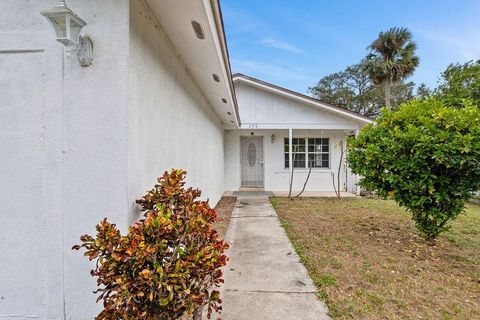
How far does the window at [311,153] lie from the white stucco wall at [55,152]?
→ 10941mm

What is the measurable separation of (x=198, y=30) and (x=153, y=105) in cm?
101

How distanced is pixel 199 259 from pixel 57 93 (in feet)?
5.97

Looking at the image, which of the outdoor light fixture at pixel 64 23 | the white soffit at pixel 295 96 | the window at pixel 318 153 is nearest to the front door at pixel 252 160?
the window at pixel 318 153

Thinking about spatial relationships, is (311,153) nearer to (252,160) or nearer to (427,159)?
(252,160)

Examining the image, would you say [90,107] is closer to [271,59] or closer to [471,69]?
[471,69]

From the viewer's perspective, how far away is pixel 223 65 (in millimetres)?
4320

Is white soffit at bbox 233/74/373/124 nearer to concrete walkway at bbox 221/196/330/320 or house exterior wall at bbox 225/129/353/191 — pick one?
house exterior wall at bbox 225/129/353/191

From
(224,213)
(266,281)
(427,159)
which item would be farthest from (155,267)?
(224,213)

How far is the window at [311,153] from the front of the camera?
1259cm

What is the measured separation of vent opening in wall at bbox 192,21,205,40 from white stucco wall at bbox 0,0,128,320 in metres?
0.88

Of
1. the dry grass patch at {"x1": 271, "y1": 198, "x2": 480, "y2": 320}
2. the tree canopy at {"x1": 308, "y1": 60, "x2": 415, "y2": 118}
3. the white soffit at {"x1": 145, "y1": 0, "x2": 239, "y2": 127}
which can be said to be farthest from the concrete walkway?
the tree canopy at {"x1": 308, "y1": 60, "x2": 415, "y2": 118}

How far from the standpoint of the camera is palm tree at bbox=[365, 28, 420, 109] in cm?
2108

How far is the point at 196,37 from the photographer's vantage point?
330cm

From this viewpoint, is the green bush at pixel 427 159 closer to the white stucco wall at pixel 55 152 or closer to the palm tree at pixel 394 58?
the white stucco wall at pixel 55 152
